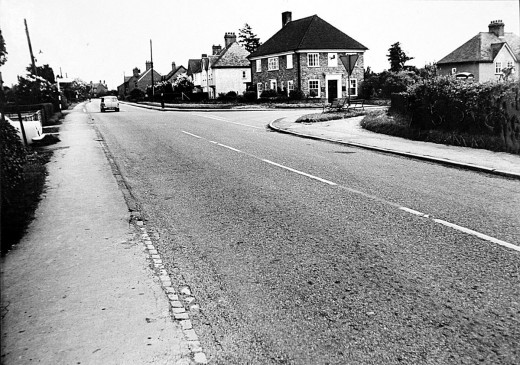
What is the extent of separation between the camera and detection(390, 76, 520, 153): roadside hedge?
43.7 feet

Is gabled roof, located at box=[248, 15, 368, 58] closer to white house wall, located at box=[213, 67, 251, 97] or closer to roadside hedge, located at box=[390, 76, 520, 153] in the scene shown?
white house wall, located at box=[213, 67, 251, 97]

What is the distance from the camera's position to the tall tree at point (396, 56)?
253 ft

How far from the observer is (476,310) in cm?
411

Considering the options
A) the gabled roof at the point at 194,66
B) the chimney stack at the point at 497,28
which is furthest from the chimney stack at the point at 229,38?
the chimney stack at the point at 497,28

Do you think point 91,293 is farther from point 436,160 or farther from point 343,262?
point 436,160

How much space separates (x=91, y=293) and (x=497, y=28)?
2834 inches

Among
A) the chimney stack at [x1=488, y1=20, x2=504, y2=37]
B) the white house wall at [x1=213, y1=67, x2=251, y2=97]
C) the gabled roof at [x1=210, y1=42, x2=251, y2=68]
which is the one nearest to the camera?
the chimney stack at [x1=488, y1=20, x2=504, y2=37]

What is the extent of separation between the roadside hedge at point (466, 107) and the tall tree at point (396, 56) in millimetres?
63704

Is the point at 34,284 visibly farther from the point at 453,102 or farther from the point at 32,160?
the point at 453,102

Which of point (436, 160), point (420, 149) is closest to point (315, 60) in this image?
point (420, 149)

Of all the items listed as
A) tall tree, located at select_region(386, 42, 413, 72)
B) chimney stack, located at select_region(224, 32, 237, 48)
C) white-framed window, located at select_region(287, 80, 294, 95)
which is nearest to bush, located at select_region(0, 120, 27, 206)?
white-framed window, located at select_region(287, 80, 294, 95)

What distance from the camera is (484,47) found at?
63.6 metres

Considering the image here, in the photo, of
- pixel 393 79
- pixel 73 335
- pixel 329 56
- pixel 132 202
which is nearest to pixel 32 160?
pixel 132 202

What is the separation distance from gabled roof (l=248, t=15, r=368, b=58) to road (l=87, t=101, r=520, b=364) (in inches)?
1963
